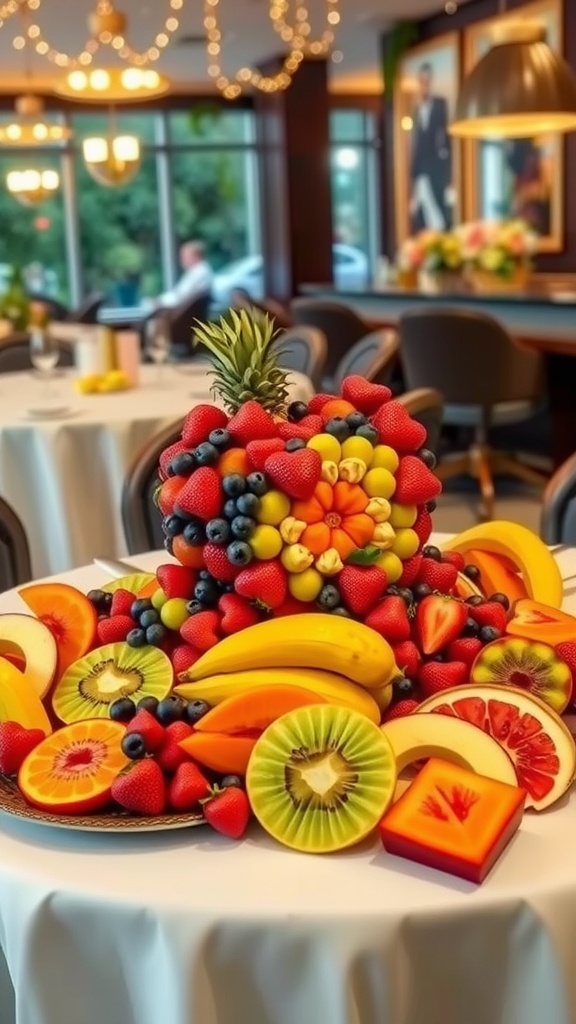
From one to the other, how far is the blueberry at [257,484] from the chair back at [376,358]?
2.21 meters

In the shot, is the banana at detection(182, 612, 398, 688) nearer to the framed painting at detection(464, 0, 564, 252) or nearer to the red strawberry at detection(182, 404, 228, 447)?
the red strawberry at detection(182, 404, 228, 447)

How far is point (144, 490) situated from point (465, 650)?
1.30 m

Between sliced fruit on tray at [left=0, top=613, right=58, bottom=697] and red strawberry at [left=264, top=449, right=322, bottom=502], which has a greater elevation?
red strawberry at [left=264, top=449, right=322, bottom=502]

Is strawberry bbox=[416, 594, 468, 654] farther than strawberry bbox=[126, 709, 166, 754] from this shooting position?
Yes

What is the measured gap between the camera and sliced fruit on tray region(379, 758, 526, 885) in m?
0.95

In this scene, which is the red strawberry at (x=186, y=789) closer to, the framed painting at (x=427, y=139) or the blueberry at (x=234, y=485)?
the blueberry at (x=234, y=485)

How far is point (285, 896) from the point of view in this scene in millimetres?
947

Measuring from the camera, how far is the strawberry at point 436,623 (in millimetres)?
1205

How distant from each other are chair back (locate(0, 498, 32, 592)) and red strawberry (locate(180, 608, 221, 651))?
1019 mm

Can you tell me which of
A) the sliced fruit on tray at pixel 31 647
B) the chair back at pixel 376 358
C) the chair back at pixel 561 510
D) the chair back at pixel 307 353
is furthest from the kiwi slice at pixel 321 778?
the chair back at pixel 307 353

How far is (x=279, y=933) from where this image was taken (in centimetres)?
93

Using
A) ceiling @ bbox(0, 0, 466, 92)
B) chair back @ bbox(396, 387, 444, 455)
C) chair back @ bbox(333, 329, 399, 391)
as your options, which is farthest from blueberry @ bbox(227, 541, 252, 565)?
ceiling @ bbox(0, 0, 466, 92)

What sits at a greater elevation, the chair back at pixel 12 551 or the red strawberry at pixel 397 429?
the red strawberry at pixel 397 429

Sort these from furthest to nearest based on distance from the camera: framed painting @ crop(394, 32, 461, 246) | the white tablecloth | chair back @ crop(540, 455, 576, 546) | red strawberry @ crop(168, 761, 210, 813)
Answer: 1. framed painting @ crop(394, 32, 461, 246)
2. the white tablecloth
3. chair back @ crop(540, 455, 576, 546)
4. red strawberry @ crop(168, 761, 210, 813)
